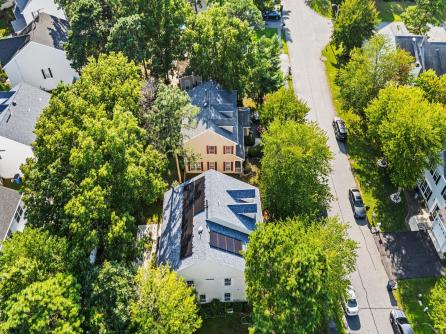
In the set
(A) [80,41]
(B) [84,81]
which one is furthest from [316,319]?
(A) [80,41]

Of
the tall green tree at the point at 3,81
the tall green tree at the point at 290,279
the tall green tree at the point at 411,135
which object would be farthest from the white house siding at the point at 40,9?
the tall green tree at the point at 290,279

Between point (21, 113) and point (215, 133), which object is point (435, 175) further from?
point (21, 113)

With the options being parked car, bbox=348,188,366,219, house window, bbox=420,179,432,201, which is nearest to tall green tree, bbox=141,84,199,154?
parked car, bbox=348,188,366,219

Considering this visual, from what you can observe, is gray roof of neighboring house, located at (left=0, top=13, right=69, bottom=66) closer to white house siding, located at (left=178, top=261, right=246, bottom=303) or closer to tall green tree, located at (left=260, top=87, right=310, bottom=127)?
tall green tree, located at (left=260, top=87, right=310, bottom=127)

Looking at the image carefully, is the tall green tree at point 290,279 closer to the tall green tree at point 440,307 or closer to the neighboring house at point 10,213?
the tall green tree at point 440,307

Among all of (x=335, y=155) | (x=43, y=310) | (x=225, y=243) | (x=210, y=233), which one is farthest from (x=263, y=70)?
(x=43, y=310)
